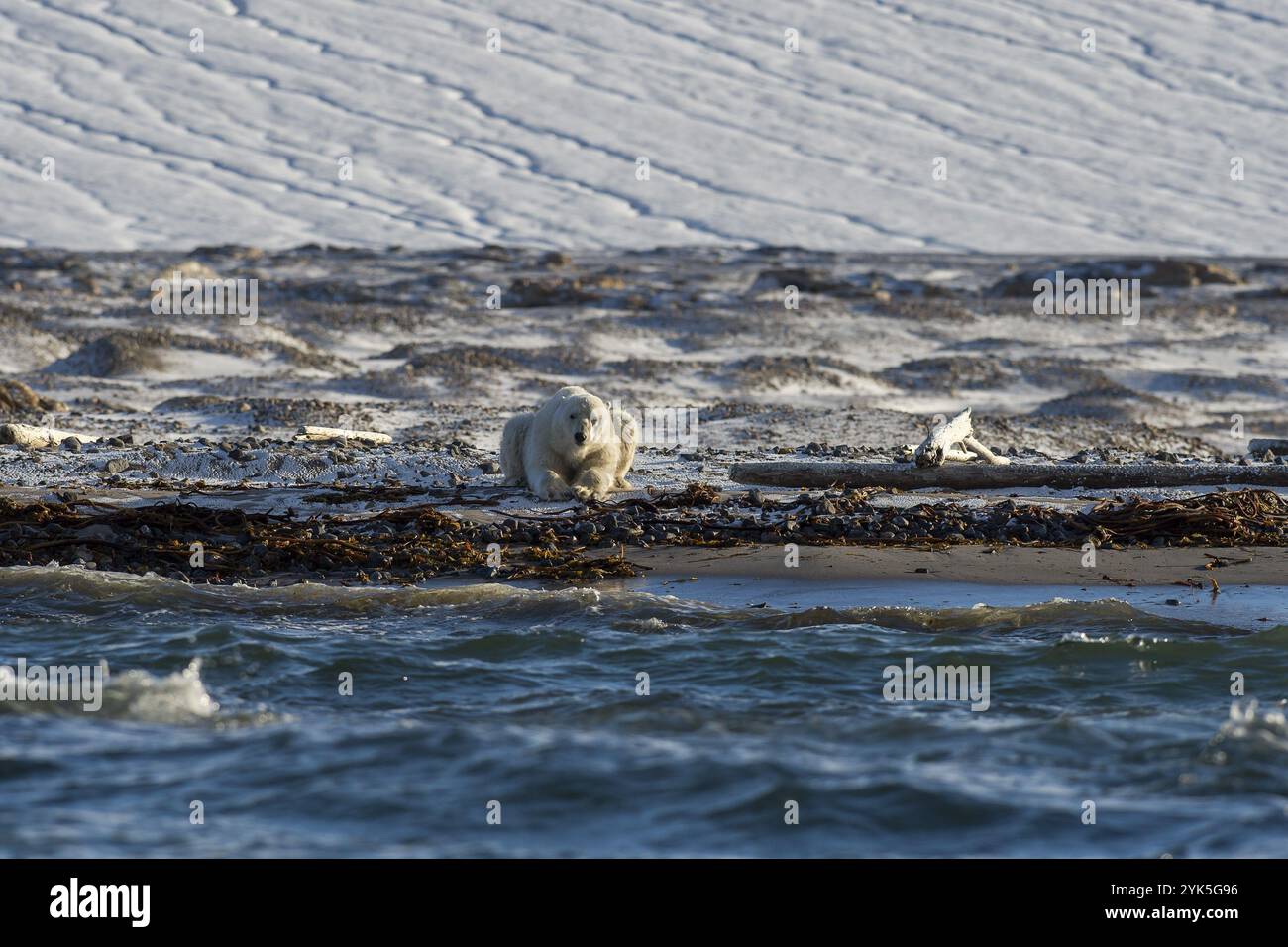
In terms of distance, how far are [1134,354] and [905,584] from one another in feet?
61.3

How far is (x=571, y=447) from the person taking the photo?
1095cm

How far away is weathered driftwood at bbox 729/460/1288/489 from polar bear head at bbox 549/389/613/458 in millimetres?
1193

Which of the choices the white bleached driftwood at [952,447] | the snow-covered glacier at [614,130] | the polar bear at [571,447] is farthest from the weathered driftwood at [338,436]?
the snow-covered glacier at [614,130]

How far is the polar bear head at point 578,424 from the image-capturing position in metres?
10.7

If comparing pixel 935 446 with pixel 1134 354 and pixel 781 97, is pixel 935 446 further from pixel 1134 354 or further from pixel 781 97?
pixel 781 97

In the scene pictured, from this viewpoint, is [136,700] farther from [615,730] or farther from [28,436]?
[28,436]

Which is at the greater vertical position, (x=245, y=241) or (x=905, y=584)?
(x=245, y=241)

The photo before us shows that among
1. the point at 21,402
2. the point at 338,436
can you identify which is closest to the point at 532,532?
the point at 338,436

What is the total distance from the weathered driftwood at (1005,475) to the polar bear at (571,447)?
36.2 inches

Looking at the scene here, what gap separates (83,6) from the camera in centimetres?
4984

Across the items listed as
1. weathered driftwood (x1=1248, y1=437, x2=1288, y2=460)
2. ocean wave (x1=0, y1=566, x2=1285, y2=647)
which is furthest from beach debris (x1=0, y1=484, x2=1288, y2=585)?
weathered driftwood (x1=1248, y1=437, x2=1288, y2=460)

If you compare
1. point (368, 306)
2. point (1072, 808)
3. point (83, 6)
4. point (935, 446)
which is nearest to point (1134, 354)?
point (368, 306)
